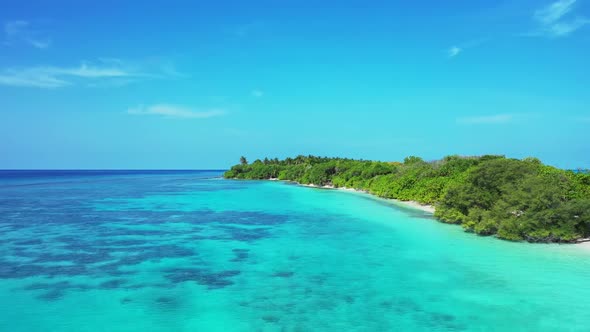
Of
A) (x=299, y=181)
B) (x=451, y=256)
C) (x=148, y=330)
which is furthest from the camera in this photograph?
(x=299, y=181)

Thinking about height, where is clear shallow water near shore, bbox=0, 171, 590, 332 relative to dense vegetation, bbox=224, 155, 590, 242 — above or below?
below

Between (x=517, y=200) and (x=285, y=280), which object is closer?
(x=285, y=280)

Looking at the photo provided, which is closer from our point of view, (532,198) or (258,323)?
(258,323)

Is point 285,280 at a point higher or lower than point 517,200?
lower

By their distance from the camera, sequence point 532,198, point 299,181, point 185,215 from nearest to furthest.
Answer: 1. point 532,198
2. point 185,215
3. point 299,181

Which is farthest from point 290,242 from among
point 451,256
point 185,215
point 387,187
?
point 387,187

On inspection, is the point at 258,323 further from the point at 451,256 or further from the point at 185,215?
the point at 185,215

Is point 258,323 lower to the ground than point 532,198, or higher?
lower

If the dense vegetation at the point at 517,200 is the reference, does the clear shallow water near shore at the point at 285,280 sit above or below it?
below
